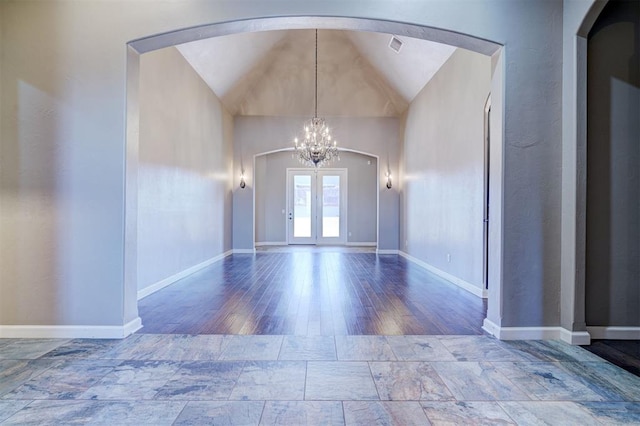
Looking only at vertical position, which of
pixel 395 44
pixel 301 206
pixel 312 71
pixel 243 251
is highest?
pixel 312 71

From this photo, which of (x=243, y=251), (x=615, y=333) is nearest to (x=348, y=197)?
(x=243, y=251)

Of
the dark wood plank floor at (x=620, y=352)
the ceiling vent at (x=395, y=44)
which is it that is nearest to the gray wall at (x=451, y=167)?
the ceiling vent at (x=395, y=44)

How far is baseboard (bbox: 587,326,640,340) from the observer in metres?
3.22

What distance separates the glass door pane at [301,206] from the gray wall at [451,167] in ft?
14.5

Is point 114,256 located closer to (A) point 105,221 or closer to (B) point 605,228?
(A) point 105,221

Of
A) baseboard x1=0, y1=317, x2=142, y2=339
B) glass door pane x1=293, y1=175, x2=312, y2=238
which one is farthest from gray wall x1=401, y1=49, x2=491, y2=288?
glass door pane x1=293, y1=175, x2=312, y2=238

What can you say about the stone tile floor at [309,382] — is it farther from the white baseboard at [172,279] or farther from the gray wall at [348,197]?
the gray wall at [348,197]

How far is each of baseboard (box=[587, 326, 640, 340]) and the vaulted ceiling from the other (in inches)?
171

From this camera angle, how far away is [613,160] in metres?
3.19

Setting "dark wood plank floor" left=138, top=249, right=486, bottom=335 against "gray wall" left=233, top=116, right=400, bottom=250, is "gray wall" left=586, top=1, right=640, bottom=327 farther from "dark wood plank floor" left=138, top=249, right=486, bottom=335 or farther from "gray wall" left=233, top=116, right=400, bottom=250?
"gray wall" left=233, top=116, right=400, bottom=250

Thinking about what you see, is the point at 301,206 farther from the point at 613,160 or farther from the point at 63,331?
the point at 613,160

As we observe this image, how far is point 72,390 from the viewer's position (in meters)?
2.29

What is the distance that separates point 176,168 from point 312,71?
4.67 m

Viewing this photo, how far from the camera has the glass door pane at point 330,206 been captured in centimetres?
1212
